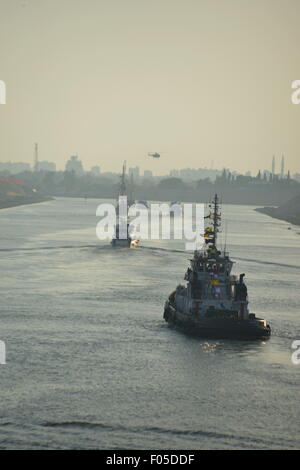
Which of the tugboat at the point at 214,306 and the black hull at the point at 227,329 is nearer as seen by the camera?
the black hull at the point at 227,329

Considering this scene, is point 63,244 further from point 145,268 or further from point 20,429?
point 20,429

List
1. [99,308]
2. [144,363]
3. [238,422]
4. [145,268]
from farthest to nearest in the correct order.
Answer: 1. [145,268]
2. [99,308]
3. [144,363]
4. [238,422]

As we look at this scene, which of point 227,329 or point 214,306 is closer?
point 227,329

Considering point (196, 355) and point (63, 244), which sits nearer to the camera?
point (196, 355)

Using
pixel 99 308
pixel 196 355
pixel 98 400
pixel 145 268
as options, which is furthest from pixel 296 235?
pixel 98 400

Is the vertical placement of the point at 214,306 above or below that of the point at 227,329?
above

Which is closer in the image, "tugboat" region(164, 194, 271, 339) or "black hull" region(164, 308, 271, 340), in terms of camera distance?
"black hull" region(164, 308, 271, 340)
